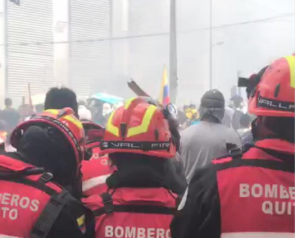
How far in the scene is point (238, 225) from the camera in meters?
1.04

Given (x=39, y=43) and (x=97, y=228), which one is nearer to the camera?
(x=97, y=228)

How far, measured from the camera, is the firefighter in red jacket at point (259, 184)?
103 cm

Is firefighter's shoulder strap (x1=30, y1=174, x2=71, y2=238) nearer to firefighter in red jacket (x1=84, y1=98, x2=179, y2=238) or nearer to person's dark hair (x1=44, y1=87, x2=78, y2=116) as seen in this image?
firefighter in red jacket (x1=84, y1=98, x2=179, y2=238)

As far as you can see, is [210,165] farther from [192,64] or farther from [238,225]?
[192,64]

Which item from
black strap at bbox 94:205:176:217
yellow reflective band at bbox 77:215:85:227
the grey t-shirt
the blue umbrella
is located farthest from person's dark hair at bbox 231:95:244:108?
yellow reflective band at bbox 77:215:85:227

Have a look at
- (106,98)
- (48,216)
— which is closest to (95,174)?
(48,216)

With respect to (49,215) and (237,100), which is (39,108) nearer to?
(237,100)

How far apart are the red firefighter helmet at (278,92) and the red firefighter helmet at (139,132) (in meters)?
0.37

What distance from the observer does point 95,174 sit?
182 cm

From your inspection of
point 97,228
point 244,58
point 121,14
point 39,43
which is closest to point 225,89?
point 244,58

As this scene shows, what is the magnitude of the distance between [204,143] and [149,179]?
51.5 inches

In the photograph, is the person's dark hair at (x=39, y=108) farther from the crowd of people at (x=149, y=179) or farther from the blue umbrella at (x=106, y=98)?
the crowd of people at (x=149, y=179)

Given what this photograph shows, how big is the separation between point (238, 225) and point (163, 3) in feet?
11.8

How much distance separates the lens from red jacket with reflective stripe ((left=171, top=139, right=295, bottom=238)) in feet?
3.39
